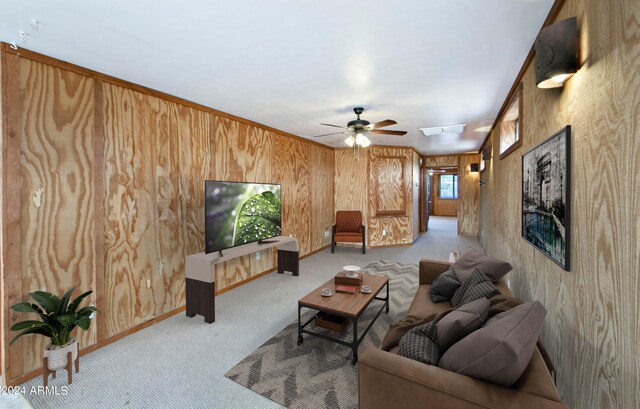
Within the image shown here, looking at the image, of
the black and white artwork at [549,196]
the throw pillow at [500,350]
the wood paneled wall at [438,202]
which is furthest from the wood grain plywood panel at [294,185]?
the wood paneled wall at [438,202]

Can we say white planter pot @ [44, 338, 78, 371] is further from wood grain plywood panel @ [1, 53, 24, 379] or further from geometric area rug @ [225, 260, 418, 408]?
geometric area rug @ [225, 260, 418, 408]

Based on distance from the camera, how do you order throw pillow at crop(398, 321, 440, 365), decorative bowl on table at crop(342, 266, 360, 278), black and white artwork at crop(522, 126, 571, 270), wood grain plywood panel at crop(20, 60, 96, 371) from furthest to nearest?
decorative bowl on table at crop(342, 266, 360, 278)
wood grain plywood panel at crop(20, 60, 96, 371)
black and white artwork at crop(522, 126, 571, 270)
throw pillow at crop(398, 321, 440, 365)

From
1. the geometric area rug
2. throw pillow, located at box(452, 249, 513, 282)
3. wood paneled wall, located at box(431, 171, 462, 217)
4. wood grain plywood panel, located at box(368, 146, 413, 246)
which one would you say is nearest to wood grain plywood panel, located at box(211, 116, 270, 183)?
the geometric area rug

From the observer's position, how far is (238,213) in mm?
3332

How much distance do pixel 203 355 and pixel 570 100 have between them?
3125 mm

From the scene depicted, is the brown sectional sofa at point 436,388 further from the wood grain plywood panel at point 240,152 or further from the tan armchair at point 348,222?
the tan armchair at point 348,222

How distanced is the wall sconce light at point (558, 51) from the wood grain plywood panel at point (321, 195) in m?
4.45

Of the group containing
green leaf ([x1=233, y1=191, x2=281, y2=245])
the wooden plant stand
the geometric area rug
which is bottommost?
the geometric area rug

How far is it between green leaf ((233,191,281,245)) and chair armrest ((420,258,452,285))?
209 cm

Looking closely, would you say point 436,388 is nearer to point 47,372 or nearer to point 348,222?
point 47,372

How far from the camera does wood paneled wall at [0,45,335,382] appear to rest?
6.63 ft

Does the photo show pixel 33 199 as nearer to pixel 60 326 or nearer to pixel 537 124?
pixel 60 326

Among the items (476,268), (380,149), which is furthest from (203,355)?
(380,149)

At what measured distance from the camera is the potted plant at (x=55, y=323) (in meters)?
1.92
